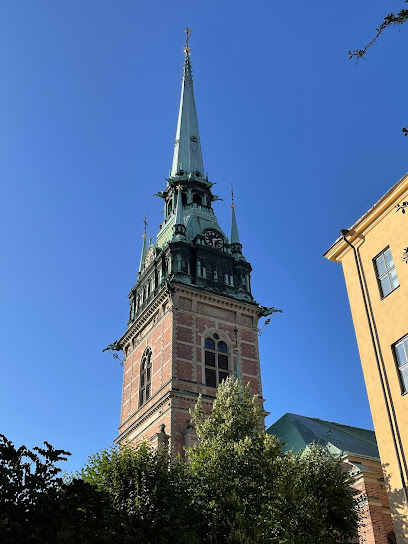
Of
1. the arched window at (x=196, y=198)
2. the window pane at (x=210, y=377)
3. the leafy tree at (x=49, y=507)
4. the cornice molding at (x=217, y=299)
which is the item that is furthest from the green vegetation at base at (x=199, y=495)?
the arched window at (x=196, y=198)

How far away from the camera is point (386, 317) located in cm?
Result: 1630

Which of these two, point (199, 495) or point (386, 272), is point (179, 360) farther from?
point (386, 272)

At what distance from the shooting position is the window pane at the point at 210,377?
1453 inches

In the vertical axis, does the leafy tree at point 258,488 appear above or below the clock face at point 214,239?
below

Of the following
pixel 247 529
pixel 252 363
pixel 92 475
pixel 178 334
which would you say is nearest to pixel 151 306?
pixel 178 334

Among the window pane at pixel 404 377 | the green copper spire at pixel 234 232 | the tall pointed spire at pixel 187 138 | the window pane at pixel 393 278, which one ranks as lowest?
the window pane at pixel 404 377

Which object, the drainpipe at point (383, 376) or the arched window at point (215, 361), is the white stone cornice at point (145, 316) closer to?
the arched window at point (215, 361)

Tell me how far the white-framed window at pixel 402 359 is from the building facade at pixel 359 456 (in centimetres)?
661

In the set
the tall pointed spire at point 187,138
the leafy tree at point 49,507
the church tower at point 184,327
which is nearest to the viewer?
the leafy tree at point 49,507

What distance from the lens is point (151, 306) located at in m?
40.8

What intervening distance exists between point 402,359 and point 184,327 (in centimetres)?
2343

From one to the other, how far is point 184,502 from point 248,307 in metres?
24.1

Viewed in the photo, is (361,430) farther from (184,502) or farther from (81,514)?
(81,514)

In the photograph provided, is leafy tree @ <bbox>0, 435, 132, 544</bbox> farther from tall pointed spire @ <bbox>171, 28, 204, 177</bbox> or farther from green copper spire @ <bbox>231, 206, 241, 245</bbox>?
tall pointed spire @ <bbox>171, 28, 204, 177</bbox>
